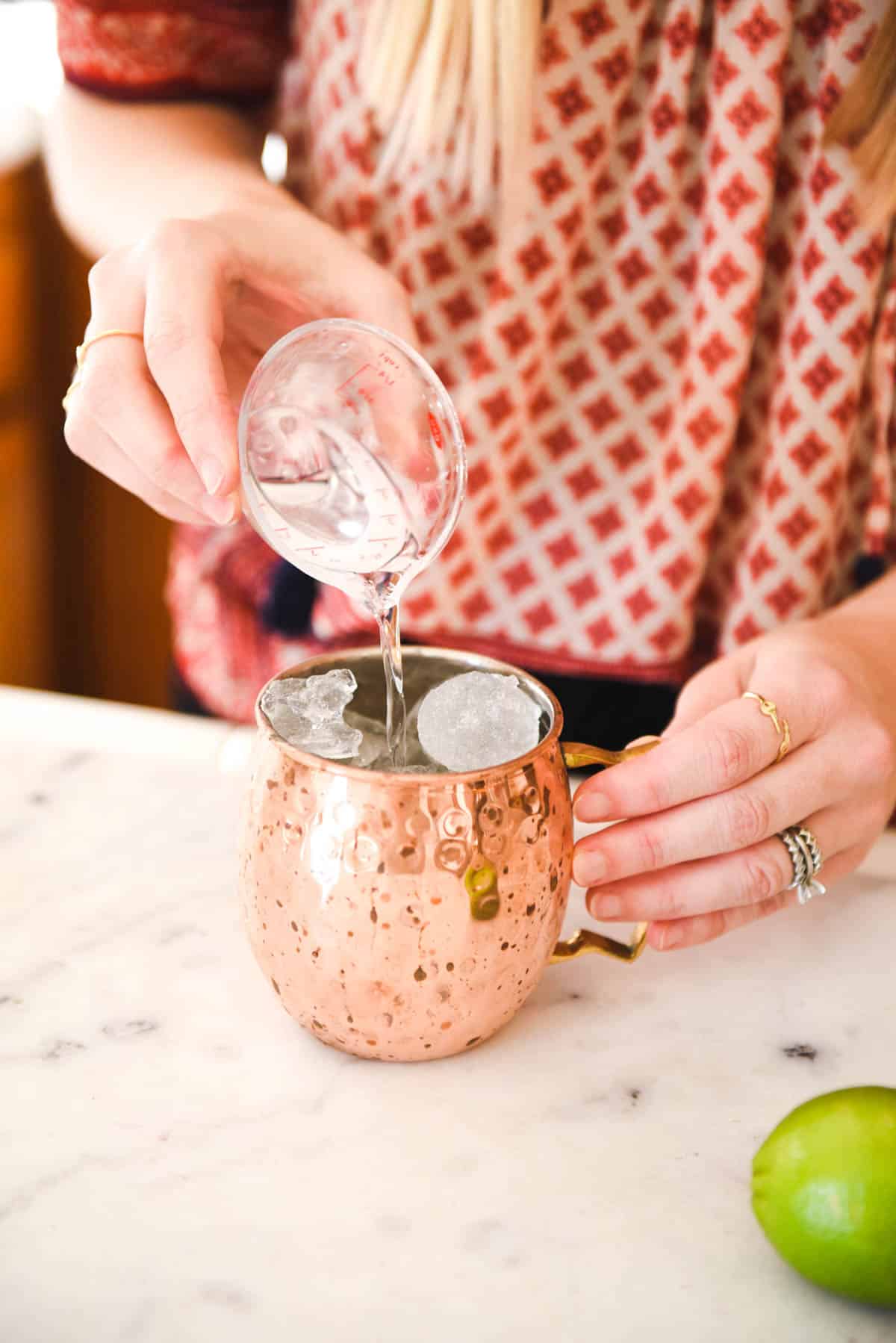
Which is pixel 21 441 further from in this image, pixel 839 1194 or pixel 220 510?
pixel 839 1194

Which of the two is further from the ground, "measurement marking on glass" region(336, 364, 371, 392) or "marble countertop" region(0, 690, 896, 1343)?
"measurement marking on glass" region(336, 364, 371, 392)

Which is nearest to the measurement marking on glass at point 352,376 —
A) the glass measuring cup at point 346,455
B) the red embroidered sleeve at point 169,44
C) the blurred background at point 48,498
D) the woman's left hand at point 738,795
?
the glass measuring cup at point 346,455

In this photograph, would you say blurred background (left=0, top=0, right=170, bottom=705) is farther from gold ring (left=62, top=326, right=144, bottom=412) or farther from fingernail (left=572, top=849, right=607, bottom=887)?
fingernail (left=572, top=849, right=607, bottom=887)

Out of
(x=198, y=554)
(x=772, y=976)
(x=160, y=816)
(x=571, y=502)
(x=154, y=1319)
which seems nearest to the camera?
(x=154, y=1319)

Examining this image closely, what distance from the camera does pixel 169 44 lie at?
100 cm

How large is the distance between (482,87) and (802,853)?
58 cm

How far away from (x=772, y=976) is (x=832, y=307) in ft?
1.68

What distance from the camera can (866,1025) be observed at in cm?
64

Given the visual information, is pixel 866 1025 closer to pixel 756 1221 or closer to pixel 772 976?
pixel 772 976

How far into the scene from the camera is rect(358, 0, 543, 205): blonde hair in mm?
857

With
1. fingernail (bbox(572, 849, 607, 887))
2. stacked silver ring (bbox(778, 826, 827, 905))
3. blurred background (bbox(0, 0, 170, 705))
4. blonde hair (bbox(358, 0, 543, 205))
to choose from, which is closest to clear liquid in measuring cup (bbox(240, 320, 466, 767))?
fingernail (bbox(572, 849, 607, 887))

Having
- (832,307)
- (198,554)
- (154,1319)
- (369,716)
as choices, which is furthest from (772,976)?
(198,554)

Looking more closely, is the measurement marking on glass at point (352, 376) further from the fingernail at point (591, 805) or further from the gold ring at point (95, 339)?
the fingernail at point (591, 805)

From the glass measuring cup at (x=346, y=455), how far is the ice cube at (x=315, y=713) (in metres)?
0.05
